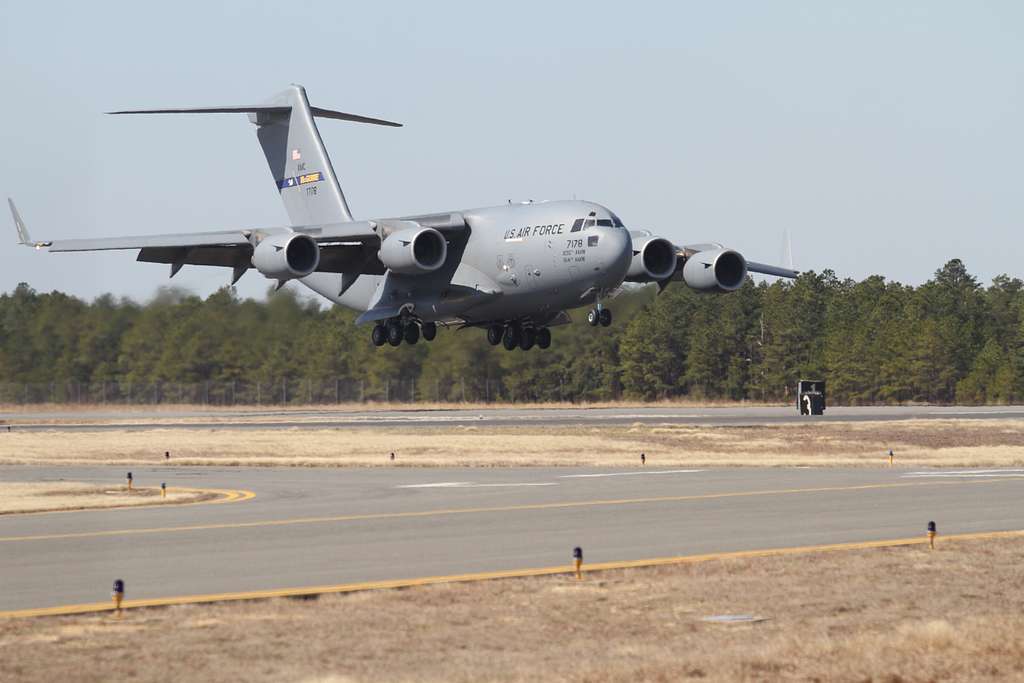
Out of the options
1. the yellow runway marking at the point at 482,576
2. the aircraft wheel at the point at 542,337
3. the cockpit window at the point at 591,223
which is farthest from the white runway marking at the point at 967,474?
the aircraft wheel at the point at 542,337

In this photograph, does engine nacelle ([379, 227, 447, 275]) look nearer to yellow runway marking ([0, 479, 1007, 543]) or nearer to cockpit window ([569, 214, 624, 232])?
cockpit window ([569, 214, 624, 232])

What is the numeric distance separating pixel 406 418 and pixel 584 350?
968 inches

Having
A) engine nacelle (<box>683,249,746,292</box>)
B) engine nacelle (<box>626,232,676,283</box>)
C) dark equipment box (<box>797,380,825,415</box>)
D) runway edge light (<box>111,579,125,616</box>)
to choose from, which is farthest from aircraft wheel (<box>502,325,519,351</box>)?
runway edge light (<box>111,579,125,616</box>)

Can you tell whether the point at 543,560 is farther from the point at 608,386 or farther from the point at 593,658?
the point at 608,386

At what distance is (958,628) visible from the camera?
12.9 m

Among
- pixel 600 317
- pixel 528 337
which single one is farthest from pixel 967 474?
pixel 528 337

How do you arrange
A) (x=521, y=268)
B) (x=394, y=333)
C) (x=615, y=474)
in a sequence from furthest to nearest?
(x=394, y=333) → (x=521, y=268) → (x=615, y=474)

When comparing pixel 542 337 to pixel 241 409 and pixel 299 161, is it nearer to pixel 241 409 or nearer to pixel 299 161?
pixel 299 161

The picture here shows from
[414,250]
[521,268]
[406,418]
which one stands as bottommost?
[406,418]

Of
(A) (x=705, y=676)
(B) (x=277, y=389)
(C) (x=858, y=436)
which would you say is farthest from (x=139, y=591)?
(B) (x=277, y=389)

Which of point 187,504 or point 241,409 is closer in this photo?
point 187,504

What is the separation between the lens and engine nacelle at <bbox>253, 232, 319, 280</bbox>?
41.2 meters

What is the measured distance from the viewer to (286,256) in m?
41.2

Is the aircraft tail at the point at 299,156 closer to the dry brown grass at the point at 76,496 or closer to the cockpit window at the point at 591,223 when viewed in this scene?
the cockpit window at the point at 591,223
